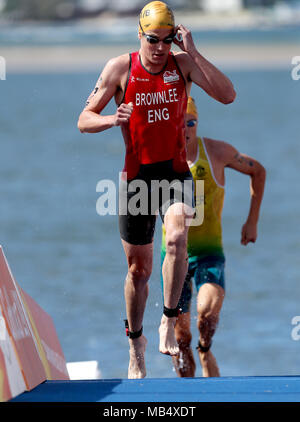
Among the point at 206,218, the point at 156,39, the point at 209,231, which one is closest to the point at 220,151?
the point at 206,218

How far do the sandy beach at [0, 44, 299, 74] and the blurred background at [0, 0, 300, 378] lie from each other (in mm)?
443

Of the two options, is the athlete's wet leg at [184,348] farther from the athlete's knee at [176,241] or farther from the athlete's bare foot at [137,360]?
the athlete's knee at [176,241]

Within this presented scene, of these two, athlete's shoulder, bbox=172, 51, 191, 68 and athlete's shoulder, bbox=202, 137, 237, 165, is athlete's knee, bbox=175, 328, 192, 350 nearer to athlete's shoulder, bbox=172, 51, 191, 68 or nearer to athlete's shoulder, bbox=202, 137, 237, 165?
athlete's shoulder, bbox=202, 137, 237, 165

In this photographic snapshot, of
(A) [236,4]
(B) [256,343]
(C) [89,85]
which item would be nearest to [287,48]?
(C) [89,85]

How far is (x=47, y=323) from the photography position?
29.2 ft

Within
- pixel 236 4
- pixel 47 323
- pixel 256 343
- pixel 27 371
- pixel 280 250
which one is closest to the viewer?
pixel 27 371

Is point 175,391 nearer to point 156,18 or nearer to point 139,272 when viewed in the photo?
point 139,272

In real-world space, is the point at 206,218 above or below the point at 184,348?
→ above

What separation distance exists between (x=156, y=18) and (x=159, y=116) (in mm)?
730

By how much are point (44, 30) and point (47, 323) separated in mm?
141554

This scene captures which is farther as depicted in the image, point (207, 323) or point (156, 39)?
point (207, 323)

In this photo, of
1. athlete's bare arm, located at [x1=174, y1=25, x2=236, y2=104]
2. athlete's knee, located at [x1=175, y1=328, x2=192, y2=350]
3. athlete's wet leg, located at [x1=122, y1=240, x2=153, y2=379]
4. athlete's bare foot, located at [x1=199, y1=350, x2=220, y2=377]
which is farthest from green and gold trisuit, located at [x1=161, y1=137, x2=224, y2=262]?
athlete's bare arm, located at [x1=174, y1=25, x2=236, y2=104]

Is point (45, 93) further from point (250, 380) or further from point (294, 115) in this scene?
point (250, 380)

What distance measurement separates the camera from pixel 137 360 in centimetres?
792
